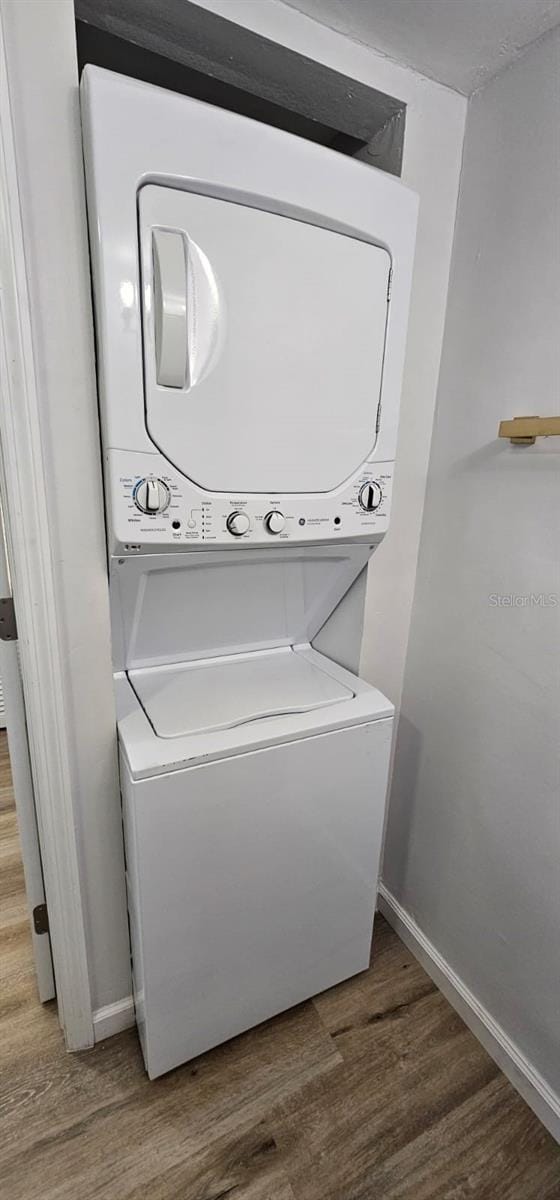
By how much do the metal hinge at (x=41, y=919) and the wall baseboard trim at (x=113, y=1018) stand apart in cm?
24

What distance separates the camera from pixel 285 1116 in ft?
4.17

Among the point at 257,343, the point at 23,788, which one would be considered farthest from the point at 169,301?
the point at 23,788

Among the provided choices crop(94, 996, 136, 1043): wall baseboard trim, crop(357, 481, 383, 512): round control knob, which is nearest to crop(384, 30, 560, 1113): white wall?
crop(357, 481, 383, 512): round control knob

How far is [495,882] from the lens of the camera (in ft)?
4.51

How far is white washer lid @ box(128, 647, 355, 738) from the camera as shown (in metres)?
1.21

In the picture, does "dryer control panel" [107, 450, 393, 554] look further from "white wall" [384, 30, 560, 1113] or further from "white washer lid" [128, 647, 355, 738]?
"white washer lid" [128, 647, 355, 738]

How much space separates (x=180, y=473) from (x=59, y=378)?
0.27m

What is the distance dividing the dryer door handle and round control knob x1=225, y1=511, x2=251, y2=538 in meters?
0.26

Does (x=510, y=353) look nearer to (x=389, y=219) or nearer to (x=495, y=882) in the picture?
(x=389, y=219)

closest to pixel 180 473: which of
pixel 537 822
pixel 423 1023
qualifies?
pixel 537 822

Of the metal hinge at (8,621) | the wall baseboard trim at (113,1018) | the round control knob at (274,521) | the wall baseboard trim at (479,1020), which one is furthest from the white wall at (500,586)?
the metal hinge at (8,621)

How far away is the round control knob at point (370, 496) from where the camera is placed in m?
1.20

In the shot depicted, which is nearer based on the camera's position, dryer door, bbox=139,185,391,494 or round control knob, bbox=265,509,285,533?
dryer door, bbox=139,185,391,494

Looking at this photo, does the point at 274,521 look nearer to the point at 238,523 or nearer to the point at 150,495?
the point at 238,523
